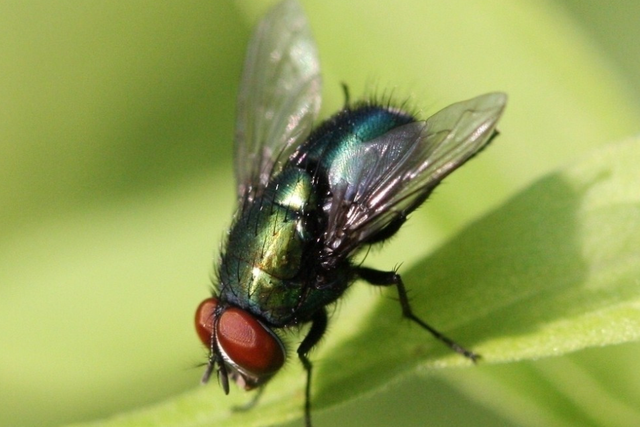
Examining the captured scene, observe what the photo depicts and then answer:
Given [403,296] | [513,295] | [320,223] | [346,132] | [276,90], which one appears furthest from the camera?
[276,90]

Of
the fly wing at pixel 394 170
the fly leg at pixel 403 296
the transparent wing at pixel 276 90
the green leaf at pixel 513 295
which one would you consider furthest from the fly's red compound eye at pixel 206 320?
the transparent wing at pixel 276 90

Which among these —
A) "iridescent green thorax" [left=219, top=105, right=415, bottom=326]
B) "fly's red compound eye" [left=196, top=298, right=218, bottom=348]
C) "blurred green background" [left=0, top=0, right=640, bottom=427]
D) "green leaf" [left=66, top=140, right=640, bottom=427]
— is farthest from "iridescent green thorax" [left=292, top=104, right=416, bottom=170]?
"fly's red compound eye" [left=196, top=298, right=218, bottom=348]

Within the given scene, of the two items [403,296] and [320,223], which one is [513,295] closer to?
[403,296]

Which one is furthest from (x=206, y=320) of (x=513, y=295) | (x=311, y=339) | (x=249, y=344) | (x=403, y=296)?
(x=513, y=295)

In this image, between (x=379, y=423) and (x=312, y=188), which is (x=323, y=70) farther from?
(x=379, y=423)

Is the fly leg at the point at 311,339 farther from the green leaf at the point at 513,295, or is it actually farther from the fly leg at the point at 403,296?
the fly leg at the point at 403,296

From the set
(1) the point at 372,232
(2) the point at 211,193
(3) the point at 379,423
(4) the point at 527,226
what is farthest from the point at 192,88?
(4) the point at 527,226

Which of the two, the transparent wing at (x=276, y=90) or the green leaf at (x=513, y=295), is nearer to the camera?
the green leaf at (x=513, y=295)
